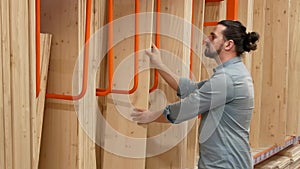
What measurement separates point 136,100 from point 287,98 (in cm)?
254

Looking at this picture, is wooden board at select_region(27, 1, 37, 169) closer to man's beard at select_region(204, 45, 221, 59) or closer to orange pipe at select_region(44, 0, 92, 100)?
orange pipe at select_region(44, 0, 92, 100)

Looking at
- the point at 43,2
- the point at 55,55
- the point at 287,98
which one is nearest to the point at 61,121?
the point at 55,55

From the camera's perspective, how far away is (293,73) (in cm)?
459

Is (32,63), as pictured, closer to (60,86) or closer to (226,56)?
(60,86)

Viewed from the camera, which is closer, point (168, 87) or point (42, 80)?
point (42, 80)

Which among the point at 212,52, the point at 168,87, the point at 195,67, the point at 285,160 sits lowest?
the point at 285,160

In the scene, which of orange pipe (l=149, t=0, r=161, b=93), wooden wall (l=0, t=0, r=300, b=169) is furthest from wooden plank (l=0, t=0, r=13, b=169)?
orange pipe (l=149, t=0, r=161, b=93)

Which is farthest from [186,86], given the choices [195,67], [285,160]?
[285,160]

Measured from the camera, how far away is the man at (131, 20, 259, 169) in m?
2.38

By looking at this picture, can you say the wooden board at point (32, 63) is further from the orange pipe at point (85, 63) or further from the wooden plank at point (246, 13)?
the wooden plank at point (246, 13)

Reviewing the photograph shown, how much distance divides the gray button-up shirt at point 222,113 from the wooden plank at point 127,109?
0.28 metres

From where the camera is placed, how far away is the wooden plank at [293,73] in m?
4.50

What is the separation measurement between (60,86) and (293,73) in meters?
3.09

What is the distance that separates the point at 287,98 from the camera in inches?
179
